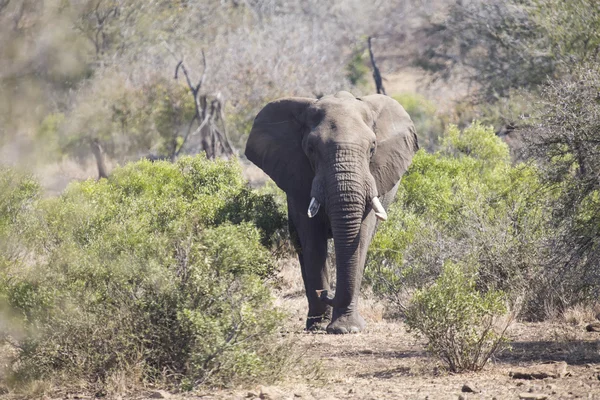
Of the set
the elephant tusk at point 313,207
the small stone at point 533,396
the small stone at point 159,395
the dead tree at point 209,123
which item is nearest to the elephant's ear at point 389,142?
the elephant tusk at point 313,207

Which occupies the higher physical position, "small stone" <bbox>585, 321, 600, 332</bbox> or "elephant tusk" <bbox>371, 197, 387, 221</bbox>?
"elephant tusk" <bbox>371, 197, 387, 221</bbox>

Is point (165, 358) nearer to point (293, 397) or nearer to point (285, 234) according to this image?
point (293, 397)

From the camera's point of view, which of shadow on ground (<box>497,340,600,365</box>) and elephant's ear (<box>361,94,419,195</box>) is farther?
elephant's ear (<box>361,94,419,195</box>)

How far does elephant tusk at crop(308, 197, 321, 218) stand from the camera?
11750 millimetres

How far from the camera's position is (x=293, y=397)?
25.9 feet

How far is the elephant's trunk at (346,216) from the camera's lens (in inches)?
457

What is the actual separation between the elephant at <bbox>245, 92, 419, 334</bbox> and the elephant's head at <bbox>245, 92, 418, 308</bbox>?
0.04 ft

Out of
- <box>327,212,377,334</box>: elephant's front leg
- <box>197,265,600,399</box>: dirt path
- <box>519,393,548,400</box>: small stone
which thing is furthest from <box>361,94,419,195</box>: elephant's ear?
<box>519,393,548,400</box>: small stone

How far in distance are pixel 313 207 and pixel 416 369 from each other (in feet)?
10.2

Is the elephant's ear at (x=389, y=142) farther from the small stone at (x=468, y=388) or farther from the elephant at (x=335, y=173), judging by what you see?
the small stone at (x=468, y=388)

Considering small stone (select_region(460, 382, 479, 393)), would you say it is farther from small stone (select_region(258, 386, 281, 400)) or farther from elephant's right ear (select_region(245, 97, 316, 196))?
elephant's right ear (select_region(245, 97, 316, 196))

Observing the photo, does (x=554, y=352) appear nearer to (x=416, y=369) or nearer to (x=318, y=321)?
(x=416, y=369)

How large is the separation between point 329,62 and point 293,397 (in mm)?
35560

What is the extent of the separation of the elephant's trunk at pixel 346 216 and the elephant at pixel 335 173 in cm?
1
